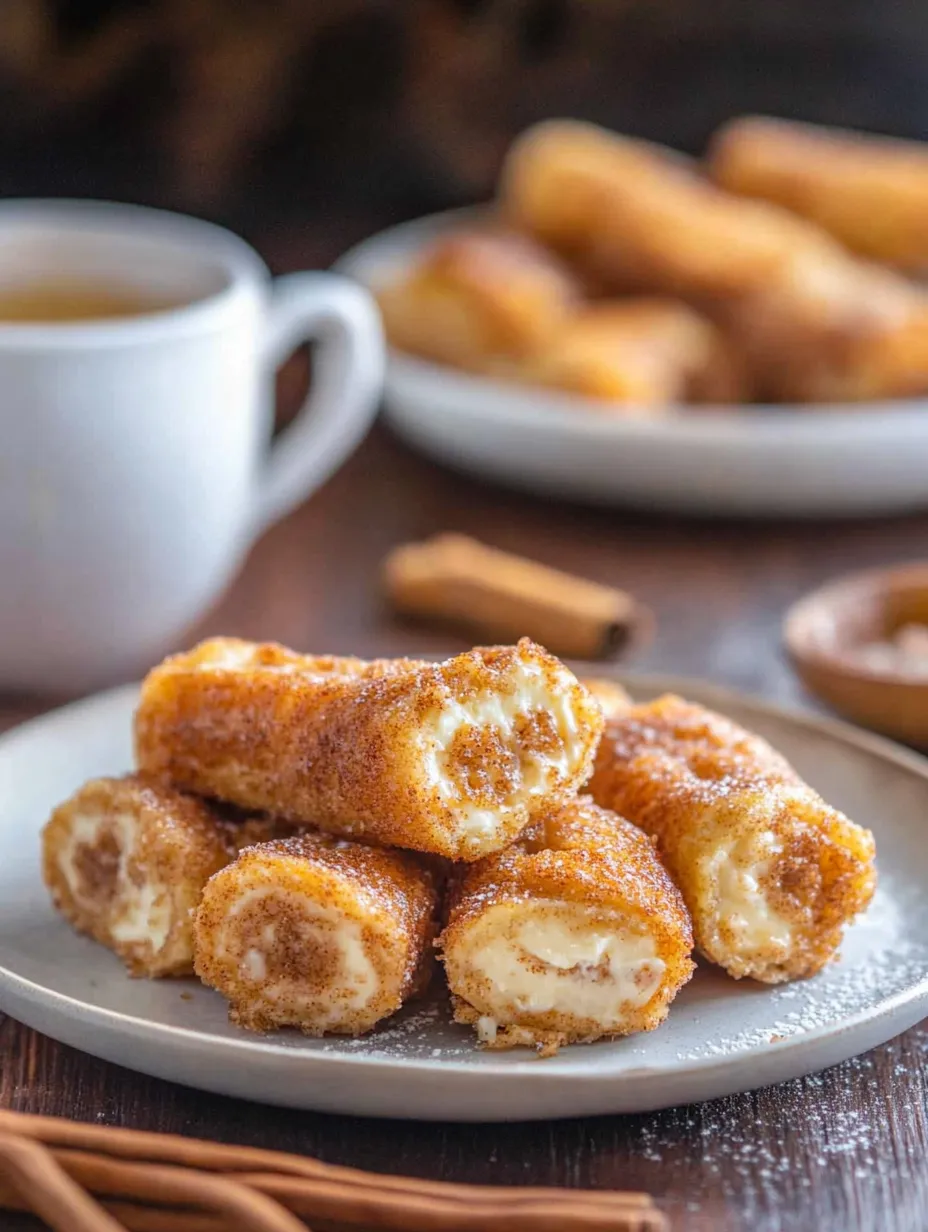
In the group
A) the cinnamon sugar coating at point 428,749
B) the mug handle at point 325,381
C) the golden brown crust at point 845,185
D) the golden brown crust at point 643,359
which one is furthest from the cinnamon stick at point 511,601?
the golden brown crust at point 845,185

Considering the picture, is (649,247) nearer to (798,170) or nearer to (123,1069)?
(798,170)

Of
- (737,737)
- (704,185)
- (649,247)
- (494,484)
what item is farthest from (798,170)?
(737,737)

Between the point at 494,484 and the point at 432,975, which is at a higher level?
the point at 432,975

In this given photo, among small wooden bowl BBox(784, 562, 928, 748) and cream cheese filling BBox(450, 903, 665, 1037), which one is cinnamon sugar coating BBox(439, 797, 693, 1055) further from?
small wooden bowl BBox(784, 562, 928, 748)

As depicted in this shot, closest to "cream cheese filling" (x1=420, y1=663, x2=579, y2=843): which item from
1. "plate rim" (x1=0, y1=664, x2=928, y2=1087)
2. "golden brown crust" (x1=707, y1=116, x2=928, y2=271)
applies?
"plate rim" (x1=0, y1=664, x2=928, y2=1087)

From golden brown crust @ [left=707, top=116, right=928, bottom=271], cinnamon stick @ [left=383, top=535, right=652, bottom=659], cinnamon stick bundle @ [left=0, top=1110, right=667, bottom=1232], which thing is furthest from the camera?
golden brown crust @ [left=707, top=116, right=928, bottom=271]

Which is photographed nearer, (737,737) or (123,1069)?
(123,1069)
